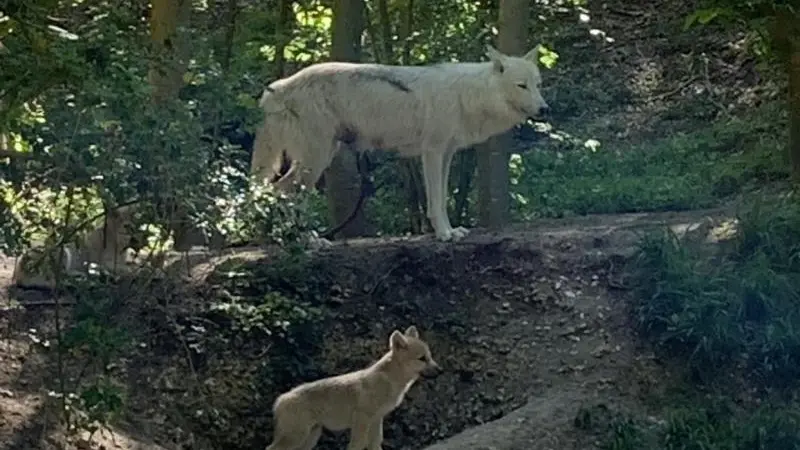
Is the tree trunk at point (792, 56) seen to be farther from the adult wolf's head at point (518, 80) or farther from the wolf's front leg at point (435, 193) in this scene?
the wolf's front leg at point (435, 193)

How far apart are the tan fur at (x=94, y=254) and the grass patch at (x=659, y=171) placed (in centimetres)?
503

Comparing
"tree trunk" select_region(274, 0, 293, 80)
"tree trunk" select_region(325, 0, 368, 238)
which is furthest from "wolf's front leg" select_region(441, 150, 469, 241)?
"tree trunk" select_region(274, 0, 293, 80)

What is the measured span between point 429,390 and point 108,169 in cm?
344

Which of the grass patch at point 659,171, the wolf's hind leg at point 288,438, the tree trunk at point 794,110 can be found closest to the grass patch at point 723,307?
the tree trunk at point 794,110

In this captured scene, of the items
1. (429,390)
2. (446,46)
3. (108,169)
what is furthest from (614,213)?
(108,169)

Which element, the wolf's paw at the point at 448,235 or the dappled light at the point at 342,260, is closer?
the dappled light at the point at 342,260

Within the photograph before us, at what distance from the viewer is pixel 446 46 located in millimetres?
12289

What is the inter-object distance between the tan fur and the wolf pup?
131 cm

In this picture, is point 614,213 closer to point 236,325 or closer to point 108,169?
point 236,325

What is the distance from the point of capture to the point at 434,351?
9656 millimetres

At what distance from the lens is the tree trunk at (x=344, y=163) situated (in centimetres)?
1148

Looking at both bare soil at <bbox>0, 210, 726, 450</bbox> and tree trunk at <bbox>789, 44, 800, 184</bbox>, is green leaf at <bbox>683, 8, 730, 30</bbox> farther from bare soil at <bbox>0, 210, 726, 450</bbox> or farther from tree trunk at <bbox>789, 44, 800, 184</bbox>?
bare soil at <bbox>0, 210, 726, 450</bbox>

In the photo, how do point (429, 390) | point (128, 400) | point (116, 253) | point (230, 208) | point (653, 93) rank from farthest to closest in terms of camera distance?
point (653, 93), point (429, 390), point (128, 400), point (116, 253), point (230, 208)

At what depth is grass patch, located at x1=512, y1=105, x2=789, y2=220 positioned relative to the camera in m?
13.9
